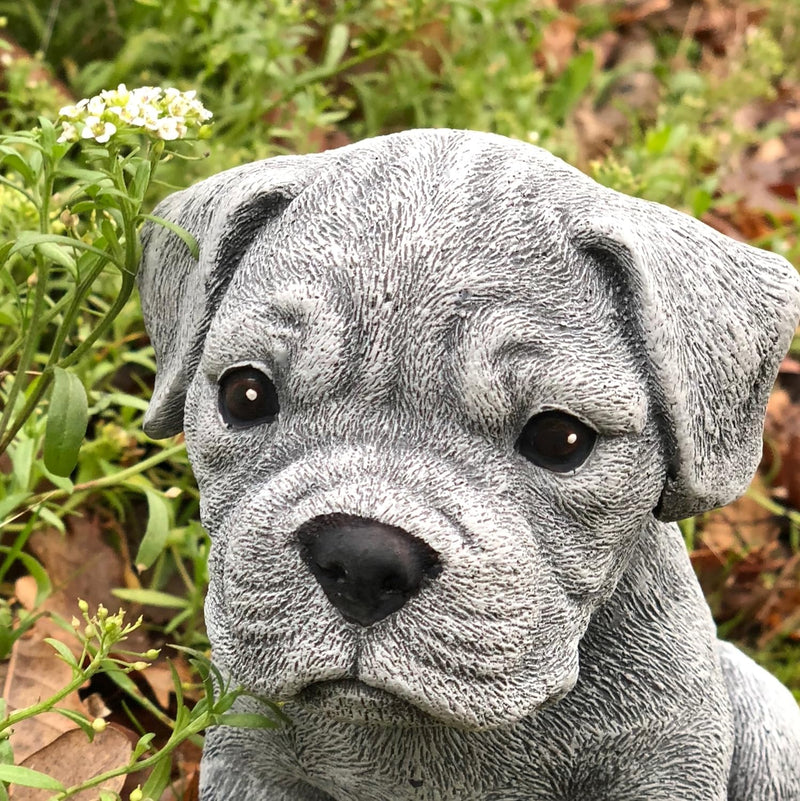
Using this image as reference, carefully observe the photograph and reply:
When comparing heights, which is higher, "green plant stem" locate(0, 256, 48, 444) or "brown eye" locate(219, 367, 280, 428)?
"brown eye" locate(219, 367, 280, 428)

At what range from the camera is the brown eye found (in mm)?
1693

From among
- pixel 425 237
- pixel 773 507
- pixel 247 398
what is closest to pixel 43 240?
pixel 247 398

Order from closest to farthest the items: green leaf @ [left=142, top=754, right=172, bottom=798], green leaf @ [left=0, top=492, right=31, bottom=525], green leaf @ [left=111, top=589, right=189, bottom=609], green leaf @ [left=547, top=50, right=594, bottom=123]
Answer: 1. green leaf @ [left=142, top=754, right=172, bottom=798]
2. green leaf @ [left=0, top=492, right=31, bottom=525]
3. green leaf @ [left=111, top=589, right=189, bottom=609]
4. green leaf @ [left=547, top=50, right=594, bottom=123]

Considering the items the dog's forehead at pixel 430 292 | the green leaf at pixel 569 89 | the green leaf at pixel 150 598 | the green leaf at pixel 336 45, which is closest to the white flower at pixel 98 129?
the dog's forehead at pixel 430 292

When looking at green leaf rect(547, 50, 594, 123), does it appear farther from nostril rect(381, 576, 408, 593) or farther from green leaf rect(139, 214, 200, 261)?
nostril rect(381, 576, 408, 593)

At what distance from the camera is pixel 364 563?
5.00 ft

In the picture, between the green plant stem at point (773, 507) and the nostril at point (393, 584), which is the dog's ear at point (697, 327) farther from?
the green plant stem at point (773, 507)

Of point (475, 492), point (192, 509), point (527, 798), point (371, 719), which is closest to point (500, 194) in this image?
point (475, 492)

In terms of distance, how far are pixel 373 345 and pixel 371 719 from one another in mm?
476

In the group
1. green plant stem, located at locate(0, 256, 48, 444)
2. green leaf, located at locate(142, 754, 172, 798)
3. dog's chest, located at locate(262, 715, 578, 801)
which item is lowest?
green leaf, located at locate(142, 754, 172, 798)

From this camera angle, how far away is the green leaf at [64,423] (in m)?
1.96

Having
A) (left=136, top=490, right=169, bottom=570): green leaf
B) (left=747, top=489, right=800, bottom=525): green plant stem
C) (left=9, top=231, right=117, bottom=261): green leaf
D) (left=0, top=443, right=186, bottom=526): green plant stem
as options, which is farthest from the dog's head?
(left=747, top=489, right=800, bottom=525): green plant stem

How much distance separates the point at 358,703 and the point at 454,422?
1.22 ft

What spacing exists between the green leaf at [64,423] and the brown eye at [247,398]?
1.10 feet
